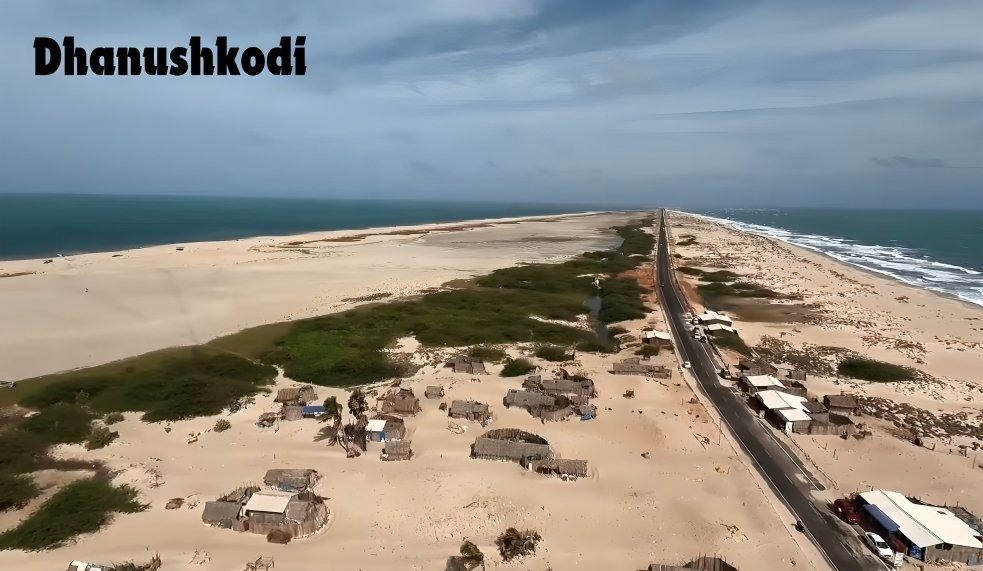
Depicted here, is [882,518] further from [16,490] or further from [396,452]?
[16,490]

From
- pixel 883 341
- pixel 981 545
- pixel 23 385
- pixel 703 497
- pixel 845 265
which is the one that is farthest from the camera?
pixel 845 265

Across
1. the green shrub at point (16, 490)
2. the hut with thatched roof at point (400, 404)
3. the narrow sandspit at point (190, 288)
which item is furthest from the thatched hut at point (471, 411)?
the narrow sandspit at point (190, 288)

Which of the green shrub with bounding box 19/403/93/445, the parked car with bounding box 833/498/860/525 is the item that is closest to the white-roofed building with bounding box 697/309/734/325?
the parked car with bounding box 833/498/860/525

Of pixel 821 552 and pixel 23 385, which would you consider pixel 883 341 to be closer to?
pixel 821 552

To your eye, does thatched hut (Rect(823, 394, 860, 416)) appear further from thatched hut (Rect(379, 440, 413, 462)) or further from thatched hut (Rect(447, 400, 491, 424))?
A: thatched hut (Rect(379, 440, 413, 462))

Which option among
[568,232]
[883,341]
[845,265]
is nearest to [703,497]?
[883,341]

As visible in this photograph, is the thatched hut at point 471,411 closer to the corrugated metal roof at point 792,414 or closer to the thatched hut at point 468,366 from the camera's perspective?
the thatched hut at point 468,366

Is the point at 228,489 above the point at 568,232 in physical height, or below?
below
